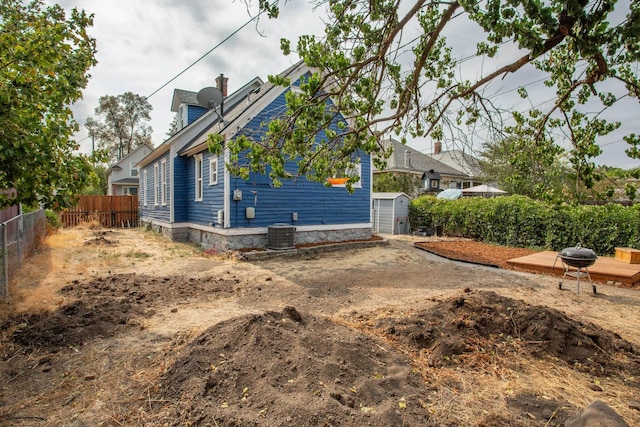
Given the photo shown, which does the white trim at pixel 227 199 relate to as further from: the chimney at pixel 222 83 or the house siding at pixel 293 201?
the chimney at pixel 222 83

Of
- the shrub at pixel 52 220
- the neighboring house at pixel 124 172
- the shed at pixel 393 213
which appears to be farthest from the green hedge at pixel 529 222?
the neighboring house at pixel 124 172

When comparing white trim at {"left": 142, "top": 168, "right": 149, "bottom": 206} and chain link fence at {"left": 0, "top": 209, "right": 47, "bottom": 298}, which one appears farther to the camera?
white trim at {"left": 142, "top": 168, "right": 149, "bottom": 206}

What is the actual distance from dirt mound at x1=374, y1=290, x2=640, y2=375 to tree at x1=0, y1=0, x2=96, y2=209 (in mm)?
5111

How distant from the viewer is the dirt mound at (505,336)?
12.3 ft

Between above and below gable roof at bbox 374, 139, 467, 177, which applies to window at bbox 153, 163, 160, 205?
below

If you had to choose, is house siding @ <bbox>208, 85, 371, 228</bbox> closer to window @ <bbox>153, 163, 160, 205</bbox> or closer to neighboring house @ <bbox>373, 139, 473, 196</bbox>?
window @ <bbox>153, 163, 160, 205</bbox>

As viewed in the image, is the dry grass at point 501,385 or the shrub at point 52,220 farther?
the shrub at point 52,220

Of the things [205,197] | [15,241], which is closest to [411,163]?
[205,197]

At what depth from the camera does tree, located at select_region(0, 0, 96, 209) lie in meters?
4.42

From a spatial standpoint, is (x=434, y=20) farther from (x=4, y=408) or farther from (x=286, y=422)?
(x=4, y=408)

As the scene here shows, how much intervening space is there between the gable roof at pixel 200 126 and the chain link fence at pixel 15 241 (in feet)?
17.7

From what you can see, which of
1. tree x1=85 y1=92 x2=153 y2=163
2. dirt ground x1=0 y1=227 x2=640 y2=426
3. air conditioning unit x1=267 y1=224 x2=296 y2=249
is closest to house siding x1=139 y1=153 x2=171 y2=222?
air conditioning unit x1=267 y1=224 x2=296 y2=249

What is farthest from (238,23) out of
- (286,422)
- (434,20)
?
(286,422)

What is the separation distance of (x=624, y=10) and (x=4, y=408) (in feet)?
23.4
